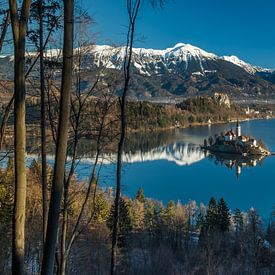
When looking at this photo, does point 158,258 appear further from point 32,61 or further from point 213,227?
point 32,61

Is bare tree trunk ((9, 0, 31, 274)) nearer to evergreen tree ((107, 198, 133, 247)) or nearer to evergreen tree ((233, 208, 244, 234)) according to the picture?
evergreen tree ((107, 198, 133, 247))

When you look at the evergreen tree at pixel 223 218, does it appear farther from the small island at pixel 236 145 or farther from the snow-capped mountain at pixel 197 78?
the snow-capped mountain at pixel 197 78

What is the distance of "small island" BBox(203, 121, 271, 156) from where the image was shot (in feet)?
121

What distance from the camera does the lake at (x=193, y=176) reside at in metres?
21.4

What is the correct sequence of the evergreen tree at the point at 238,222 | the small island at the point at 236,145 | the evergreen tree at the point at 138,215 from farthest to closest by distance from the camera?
the small island at the point at 236,145 < the evergreen tree at the point at 238,222 < the evergreen tree at the point at 138,215

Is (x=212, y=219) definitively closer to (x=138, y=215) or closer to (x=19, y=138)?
(x=138, y=215)

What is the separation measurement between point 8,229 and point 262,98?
11538 cm

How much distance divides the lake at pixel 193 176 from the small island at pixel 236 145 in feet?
4.67

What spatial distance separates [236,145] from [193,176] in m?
13.0

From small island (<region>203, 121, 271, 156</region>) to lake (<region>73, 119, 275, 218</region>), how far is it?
142cm

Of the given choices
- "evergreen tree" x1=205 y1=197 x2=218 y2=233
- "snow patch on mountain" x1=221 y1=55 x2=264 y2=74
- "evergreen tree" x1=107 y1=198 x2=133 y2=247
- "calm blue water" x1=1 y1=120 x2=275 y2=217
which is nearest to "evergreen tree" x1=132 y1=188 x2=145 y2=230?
"evergreen tree" x1=107 y1=198 x2=133 y2=247

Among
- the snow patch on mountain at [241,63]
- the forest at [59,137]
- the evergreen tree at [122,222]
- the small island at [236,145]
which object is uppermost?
the snow patch on mountain at [241,63]

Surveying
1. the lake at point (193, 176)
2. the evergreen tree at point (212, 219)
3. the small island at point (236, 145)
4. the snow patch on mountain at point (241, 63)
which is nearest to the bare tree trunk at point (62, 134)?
the evergreen tree at point (212, 219)

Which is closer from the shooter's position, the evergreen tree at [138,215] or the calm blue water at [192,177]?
the evergreen tree at [138,215]
